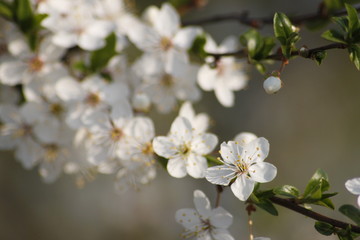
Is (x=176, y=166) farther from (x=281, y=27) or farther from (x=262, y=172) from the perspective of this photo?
(x=281, y=27)

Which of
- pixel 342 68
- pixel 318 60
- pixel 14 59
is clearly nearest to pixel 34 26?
pixel 14 59

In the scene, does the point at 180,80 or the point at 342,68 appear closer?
the point at 180,80

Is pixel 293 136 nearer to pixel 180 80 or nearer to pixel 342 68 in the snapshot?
pixel 342 68

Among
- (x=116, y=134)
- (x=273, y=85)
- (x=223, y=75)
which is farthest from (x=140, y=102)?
(x=273, y=85)

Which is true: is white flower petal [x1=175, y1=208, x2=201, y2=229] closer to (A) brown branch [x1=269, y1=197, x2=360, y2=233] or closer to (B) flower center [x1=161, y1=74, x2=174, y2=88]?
(A) brown branch [x1=269, y1=197, x2=360, y2=233]

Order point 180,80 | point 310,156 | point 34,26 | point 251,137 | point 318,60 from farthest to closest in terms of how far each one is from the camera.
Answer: point 310,156 < point 180,80 < point 34,26 < point 251,137 < point 318,60

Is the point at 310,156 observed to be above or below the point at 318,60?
below
